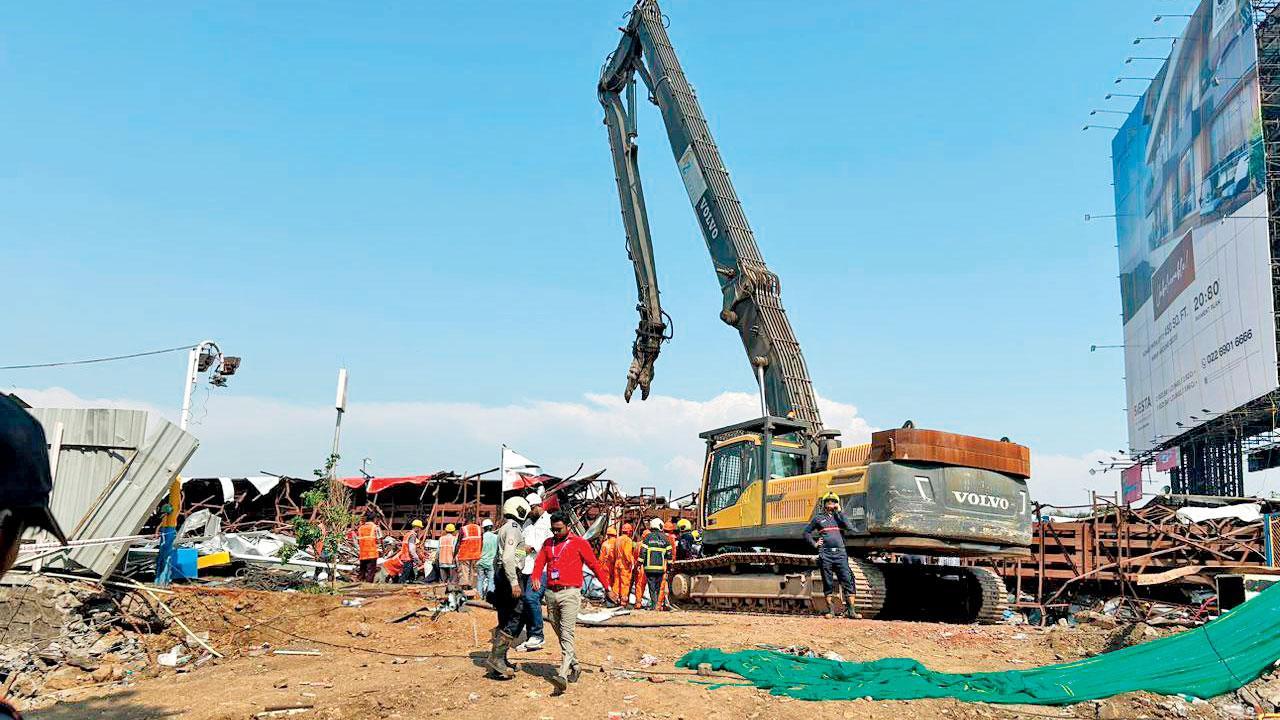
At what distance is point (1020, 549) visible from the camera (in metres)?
14.6

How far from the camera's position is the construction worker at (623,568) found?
18075 millimetres

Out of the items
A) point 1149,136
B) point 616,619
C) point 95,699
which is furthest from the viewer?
point 1149,136

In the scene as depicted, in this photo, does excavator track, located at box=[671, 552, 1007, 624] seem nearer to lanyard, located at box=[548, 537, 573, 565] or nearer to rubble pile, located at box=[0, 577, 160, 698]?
lanyard, located at box=[548, 537, 573, 565]

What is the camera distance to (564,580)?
9328 millimetres

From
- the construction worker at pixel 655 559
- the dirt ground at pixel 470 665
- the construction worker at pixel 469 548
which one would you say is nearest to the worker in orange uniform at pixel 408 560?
the construction worker at pixel 469 548

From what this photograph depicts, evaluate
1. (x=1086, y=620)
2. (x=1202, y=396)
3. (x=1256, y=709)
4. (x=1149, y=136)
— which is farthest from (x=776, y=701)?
(x=1149, y=136)

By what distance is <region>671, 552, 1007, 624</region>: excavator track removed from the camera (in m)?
14.2

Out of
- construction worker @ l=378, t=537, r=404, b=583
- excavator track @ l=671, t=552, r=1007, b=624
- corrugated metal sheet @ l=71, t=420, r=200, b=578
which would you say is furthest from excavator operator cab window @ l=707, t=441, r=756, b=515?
construction worker @ l=378, t=537, r=404, b=583

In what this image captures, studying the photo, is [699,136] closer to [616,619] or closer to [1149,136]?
[616,619]

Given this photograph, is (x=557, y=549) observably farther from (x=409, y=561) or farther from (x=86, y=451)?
(x=409, y=561)

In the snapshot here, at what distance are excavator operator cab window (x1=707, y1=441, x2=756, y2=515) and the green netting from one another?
5885 mm

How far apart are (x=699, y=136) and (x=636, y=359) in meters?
4.34

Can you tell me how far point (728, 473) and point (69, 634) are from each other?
368 inches

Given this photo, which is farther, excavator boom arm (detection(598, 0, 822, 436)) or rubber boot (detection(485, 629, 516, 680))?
excavator boom arm (detection(598, 0, 822, 436))
